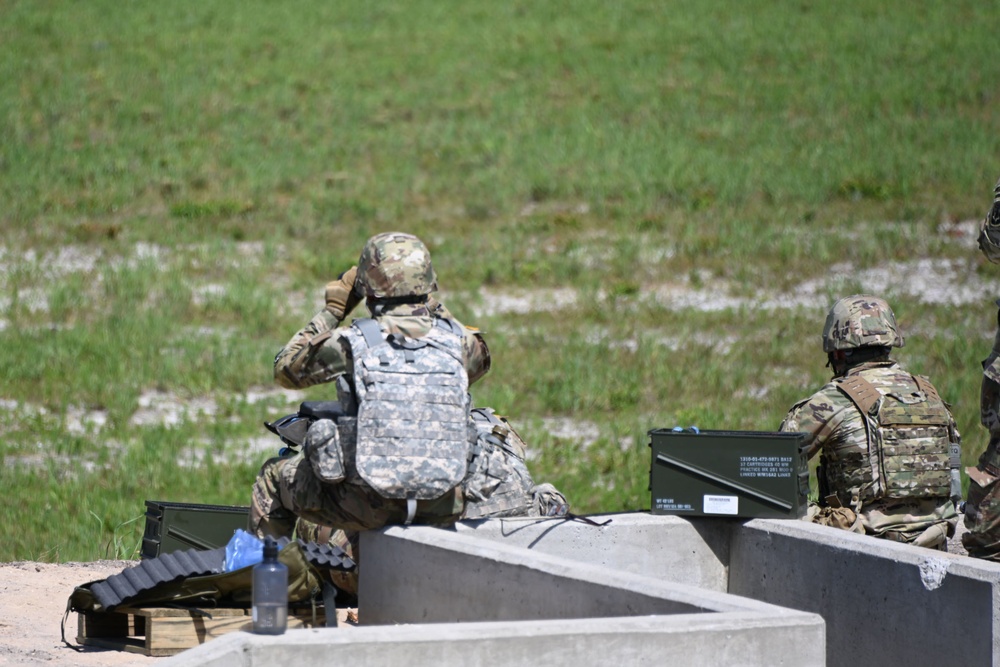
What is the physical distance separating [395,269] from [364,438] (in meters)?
0.77

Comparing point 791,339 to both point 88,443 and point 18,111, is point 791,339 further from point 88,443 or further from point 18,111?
point 18,111

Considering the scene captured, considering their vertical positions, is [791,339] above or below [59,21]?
below

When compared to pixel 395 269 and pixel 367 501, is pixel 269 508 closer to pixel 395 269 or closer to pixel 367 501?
pixel 367 501

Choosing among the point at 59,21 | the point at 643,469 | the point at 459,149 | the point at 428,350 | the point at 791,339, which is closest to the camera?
the point at 428,350

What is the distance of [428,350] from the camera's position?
6203 millimetres

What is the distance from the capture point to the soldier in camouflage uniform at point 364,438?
241 inches

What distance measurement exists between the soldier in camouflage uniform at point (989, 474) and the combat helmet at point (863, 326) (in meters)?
0.91

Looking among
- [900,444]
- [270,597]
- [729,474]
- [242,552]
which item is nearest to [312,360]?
[242,552]

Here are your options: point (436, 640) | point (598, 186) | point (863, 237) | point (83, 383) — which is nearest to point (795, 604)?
point (436, 640)

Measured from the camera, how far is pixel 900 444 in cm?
684

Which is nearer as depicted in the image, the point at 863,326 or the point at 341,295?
the point at 341,295

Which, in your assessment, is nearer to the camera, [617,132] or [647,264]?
[647,264]

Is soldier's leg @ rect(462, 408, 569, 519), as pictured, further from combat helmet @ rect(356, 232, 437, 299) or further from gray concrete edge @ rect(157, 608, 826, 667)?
gray concrete edge @ rect(157, 608, 826, 667)

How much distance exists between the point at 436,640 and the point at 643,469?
27.2 ft
